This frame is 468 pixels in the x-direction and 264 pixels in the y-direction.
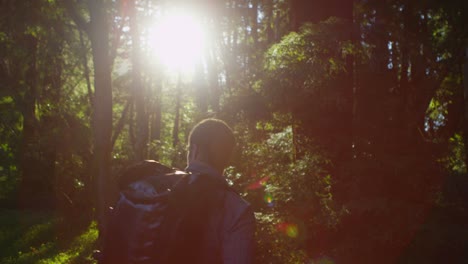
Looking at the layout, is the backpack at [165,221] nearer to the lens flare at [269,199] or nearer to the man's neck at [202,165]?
the man's neck at [202,165]

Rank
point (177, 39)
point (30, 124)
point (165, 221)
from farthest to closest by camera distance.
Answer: point (177, 39) < point (30, 124) < point (165, 221)

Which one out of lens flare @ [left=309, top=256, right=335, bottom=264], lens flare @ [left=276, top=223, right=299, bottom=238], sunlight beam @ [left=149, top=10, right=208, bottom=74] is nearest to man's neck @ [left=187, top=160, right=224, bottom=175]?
lens flare @ [left=276, top=223, right=299, bottom=238]

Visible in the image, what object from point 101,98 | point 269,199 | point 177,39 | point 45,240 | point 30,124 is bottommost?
point 45,240

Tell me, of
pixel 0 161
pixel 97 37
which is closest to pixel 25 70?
pixel 0 161

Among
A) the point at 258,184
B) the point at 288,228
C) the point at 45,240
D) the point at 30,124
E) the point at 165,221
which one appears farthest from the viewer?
the point at 30,124

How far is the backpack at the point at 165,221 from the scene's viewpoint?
2525 millimetres

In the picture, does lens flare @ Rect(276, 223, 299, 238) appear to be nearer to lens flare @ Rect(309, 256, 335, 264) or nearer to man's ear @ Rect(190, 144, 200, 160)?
lens flare @ Rect(309, 256, 335, 264)

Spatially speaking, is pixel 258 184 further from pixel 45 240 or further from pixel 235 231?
pixel 45 240

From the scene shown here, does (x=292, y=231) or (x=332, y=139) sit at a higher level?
(x=332, y=139)

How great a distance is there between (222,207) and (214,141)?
381 mm

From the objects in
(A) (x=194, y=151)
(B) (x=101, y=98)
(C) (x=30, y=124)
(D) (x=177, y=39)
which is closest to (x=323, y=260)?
(A) (x=194, y=151)

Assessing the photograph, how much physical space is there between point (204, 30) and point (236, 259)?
20.6m

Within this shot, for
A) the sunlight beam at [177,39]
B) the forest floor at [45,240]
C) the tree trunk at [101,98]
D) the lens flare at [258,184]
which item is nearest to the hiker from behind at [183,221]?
the lens flare at [258,184]

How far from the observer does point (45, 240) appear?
642 inches
